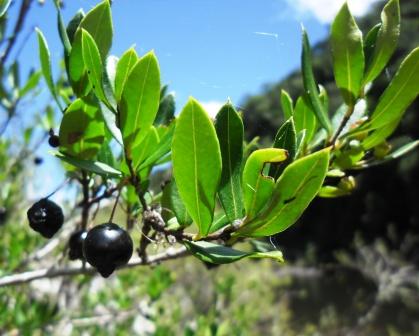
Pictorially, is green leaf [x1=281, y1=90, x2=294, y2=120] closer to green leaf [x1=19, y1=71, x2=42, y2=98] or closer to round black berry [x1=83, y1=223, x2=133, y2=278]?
round black berry [x1=83, y1=223, x2=133, y2=278]

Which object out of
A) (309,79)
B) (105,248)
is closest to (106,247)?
(105,248)

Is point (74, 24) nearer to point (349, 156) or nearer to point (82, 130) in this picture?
point (82, 130)

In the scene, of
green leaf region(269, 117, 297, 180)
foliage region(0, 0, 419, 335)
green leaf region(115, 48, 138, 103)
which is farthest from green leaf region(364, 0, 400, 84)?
green leaf region(115, 48, 138, 103)

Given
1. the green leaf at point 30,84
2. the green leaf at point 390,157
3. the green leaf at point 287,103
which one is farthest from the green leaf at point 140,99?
the green leaf at point 30,84

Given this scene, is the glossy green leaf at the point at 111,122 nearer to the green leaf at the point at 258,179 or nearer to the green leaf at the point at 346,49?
the green leaf at the point at 258,179

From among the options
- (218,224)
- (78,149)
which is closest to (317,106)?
(218,224)
